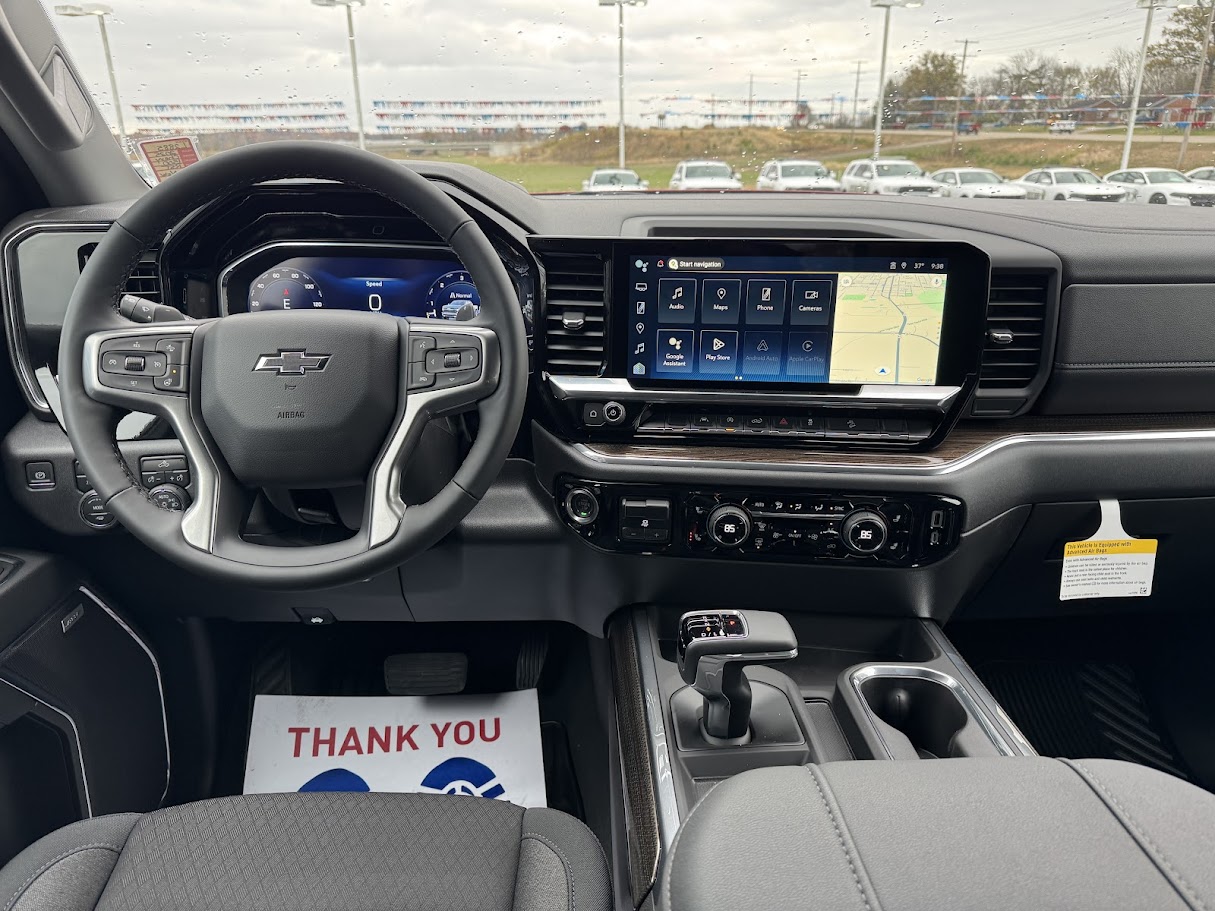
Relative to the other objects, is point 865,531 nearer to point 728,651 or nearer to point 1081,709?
point 728,651

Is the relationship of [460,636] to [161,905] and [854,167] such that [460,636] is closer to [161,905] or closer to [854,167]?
[161,905]

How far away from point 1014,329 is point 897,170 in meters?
0.50

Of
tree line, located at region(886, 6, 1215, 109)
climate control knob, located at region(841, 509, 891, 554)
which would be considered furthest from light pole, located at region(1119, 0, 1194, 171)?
climate control knob, located at region(841, 509, 891, 554)

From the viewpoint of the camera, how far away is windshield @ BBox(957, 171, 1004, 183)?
183 centimetres

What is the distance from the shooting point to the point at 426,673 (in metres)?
2.20

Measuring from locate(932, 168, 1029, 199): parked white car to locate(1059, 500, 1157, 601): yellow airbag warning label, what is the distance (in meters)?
0.76

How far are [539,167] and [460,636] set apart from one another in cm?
119

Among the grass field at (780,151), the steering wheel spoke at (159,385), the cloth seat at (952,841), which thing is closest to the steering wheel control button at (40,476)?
the steering wheel spoke at (159,385)

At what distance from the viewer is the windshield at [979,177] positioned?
183 centimetres

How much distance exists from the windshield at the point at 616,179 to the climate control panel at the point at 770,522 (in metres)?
0.67

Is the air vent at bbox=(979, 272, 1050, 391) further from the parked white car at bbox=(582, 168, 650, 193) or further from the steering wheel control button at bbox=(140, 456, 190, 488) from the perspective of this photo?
the steering wheel control button at bbox=(140, 456, 190, 488)

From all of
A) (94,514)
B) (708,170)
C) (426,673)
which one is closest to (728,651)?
(708,170)

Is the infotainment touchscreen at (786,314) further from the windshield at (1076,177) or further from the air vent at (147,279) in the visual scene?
the air vent at (147,279)

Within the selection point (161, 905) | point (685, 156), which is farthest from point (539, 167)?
point (161, 905)
